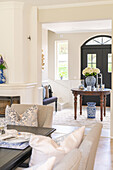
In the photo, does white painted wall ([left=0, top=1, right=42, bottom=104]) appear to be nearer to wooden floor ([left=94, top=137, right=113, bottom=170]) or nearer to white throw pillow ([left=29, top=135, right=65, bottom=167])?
wooden floor ([left=94, top=137, right=113, bottom=170])

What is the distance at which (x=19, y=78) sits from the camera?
538 centimetres

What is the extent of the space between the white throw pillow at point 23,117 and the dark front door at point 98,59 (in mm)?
5831

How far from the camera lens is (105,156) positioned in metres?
4.01

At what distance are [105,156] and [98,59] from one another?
545 cm

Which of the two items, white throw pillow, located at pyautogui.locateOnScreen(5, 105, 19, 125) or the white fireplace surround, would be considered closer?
white throw pillow, located at pyautogui.locateOnScreen(5, 105, 19, 125)

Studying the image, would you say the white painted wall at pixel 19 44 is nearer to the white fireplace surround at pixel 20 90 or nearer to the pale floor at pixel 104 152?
the white fireplace surround at pixel 20 90

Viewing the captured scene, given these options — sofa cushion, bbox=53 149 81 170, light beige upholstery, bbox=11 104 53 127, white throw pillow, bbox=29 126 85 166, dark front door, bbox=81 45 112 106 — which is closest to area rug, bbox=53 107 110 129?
dark front door, bbox=81 45 112 106

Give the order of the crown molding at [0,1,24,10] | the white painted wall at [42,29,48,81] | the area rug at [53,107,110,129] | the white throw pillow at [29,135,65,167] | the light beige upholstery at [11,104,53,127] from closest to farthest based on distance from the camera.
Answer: the white throw pillow at [29,135,65,167], the light beige upholstery at [11,104,53,127], the crown molding at [0,1,24,10], the area rug at [53,107,110,129], the white painted wall at [42,29,48,81]

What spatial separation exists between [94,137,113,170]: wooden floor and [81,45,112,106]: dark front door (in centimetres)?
405

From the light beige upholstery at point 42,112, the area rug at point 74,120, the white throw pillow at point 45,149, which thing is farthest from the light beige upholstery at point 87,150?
the area rug at point 74,120

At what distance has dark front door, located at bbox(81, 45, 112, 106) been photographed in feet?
29.2

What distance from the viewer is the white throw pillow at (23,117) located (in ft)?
10.7

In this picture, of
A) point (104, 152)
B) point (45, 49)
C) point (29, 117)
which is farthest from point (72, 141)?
point (45, 49)

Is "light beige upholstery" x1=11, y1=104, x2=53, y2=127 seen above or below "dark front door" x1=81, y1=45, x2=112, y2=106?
below
